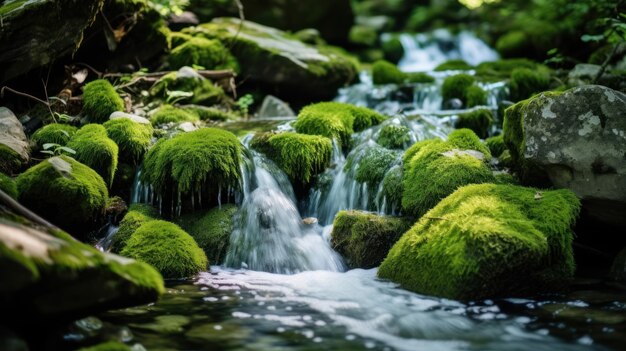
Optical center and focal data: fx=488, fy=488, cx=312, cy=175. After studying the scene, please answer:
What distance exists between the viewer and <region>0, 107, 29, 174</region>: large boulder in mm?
5805

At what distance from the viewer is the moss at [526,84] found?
1008cm

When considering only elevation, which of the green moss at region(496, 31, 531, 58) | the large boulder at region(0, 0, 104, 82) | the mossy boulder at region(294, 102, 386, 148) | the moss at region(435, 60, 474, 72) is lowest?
the mossy boulder at region(294, 102, 386, 148)

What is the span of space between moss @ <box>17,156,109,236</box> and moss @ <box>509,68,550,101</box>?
8.35 meters

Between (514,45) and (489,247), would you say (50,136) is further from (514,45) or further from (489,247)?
(514,45)

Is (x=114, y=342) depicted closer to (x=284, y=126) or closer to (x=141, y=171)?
(x=141, y=171)

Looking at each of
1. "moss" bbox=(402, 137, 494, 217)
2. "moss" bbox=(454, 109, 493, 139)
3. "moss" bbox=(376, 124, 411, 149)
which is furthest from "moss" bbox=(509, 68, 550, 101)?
"moss" bbox=(402, 137, 494, 217)

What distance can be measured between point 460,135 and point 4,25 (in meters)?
6.37

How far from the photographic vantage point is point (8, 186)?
511 cm

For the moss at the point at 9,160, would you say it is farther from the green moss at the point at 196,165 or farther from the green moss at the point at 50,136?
the green moss at the point at 196,165

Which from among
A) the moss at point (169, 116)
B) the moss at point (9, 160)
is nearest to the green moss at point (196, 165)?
the moss at point (9, 160)

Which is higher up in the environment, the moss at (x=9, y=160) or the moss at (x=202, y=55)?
the moss at (x=202, y=55)

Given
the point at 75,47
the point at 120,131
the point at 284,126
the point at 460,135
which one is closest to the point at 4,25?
the point at 75,47

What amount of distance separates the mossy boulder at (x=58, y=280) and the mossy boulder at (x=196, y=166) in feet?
9.09

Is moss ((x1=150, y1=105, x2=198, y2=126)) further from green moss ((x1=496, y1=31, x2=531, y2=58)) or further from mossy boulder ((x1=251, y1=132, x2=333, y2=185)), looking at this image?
green moss ((x1=496, y1=31, x2=531, y2=58))
